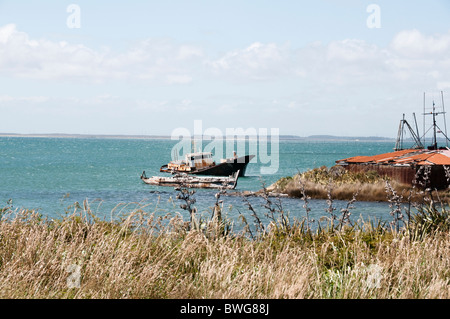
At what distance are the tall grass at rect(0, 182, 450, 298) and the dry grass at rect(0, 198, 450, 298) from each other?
0.6 inches

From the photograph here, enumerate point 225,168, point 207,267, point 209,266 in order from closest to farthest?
point 209,266 < point 207,267 < point 225,168

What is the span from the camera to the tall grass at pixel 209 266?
6.37 m

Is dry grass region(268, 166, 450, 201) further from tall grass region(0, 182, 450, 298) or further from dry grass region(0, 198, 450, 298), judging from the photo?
dry grass region(0, 198, 450, 298)

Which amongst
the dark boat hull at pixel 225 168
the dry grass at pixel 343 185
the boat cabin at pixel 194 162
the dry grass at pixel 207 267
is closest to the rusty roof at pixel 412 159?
the dry grass at pixel 343 185

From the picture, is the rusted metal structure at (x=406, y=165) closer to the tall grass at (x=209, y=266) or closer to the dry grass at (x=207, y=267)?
the tall grass at (x=209, y=266)

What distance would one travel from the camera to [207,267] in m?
7.29

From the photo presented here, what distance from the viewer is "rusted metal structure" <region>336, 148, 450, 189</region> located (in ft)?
127

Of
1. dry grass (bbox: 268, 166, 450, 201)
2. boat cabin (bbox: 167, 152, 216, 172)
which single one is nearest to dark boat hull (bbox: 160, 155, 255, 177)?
boat cabin (bbox: 167, 152, 216, 172)

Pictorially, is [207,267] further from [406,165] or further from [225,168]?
[225,168]

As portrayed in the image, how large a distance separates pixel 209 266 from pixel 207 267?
48 cm

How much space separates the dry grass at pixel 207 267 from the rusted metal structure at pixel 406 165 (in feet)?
102

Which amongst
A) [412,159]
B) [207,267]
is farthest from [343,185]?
[207,267]
